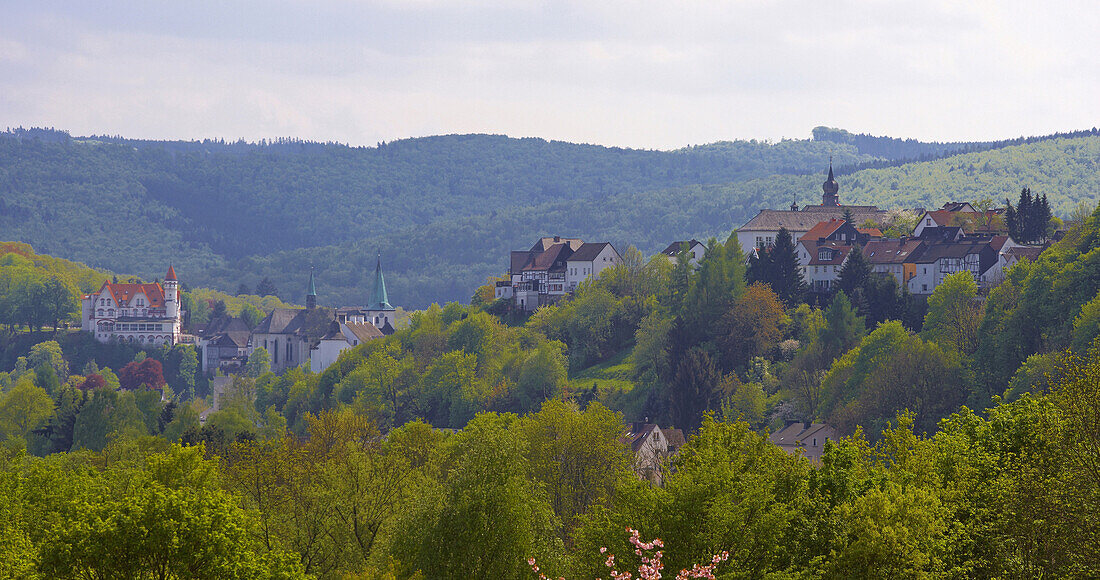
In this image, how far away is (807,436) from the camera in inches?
3974

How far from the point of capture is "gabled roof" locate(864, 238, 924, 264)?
4690 inches

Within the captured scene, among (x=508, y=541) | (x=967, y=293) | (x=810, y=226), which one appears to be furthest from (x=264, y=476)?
(x=810, y=226)

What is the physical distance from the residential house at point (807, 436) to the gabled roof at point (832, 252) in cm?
2253

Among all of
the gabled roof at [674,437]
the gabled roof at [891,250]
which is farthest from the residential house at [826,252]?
the gabled roof at [674,437]

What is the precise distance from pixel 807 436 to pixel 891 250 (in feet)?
86.1

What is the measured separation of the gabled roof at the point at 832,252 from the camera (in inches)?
4877

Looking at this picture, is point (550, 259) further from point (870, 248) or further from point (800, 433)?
point (800, 433)

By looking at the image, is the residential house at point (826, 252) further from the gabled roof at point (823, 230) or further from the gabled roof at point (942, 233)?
the gabled roof at point (942, 233)

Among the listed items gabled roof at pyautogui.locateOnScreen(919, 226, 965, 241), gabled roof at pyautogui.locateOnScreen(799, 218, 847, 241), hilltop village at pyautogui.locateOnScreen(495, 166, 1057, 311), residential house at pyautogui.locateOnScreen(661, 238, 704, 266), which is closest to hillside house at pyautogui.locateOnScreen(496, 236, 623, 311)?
hilltop village at pyautogui.locateOnScreen(495, 166, 1057, 311)

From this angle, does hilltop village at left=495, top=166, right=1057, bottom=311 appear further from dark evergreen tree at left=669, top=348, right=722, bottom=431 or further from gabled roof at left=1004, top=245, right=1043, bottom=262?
dark evergreen tree at left=669, top=348, right=722, bottom=431

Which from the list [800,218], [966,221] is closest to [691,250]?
[800,218]

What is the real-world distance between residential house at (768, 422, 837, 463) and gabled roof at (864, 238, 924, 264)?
20405 millimetres

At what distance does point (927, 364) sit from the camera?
315 ft

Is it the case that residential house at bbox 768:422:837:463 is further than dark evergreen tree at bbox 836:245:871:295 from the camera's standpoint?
No
